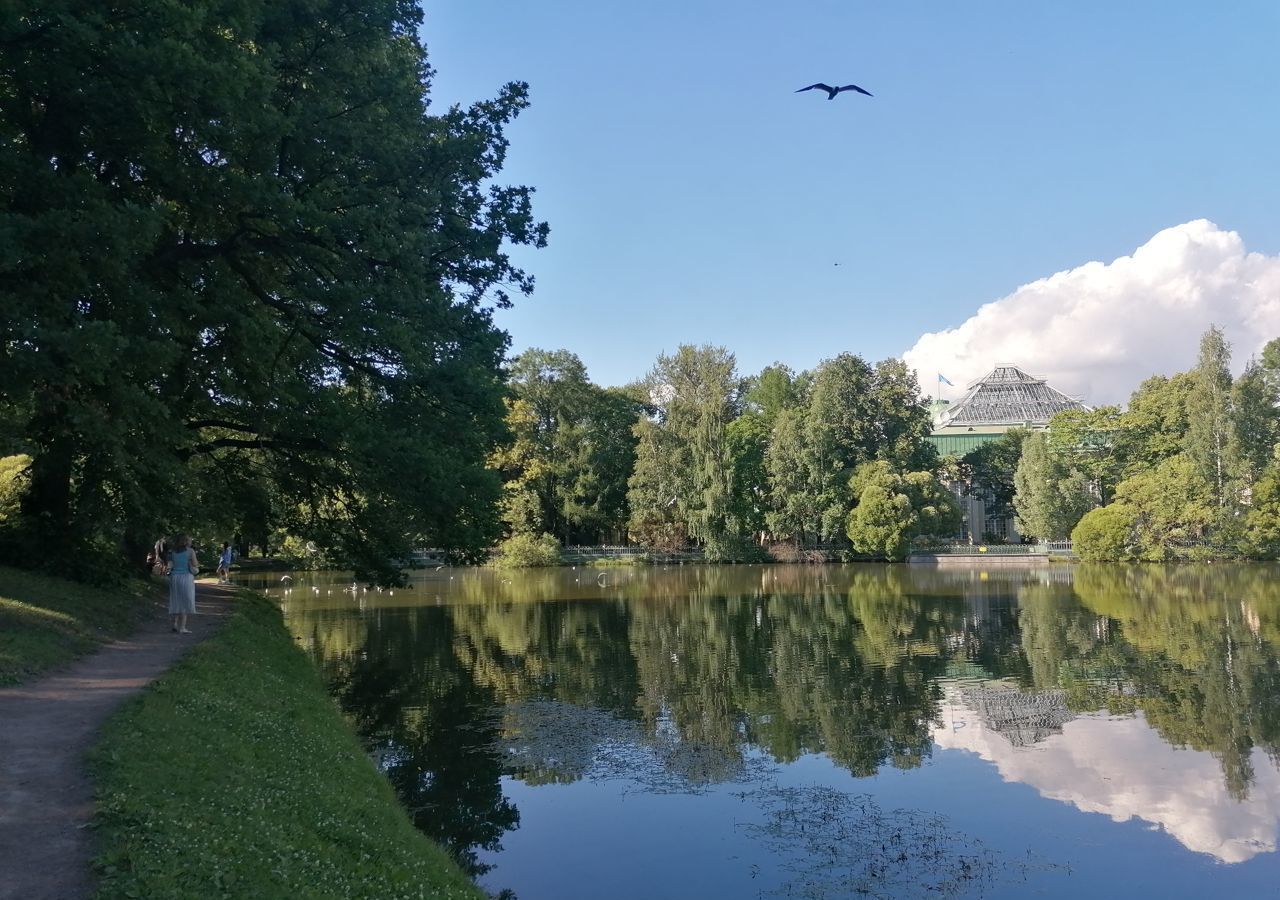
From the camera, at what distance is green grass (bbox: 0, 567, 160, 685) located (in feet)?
39.1

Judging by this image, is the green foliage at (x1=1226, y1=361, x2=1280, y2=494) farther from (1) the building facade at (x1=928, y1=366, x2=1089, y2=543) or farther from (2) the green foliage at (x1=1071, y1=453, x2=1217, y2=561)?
(1) the building facade at (x1=928, y1=366, x2=1089, y2=543)

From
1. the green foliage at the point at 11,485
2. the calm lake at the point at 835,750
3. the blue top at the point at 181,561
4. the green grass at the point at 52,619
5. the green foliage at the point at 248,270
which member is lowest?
the calm lake at the point at 835,750

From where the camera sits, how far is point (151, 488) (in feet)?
54.7

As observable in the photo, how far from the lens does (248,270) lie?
18328mm

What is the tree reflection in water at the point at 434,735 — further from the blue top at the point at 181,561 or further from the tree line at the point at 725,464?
the tree line at the point at 725,464

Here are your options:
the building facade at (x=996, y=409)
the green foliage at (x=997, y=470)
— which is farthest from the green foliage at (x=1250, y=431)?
the building facade at (x=996, y=409)

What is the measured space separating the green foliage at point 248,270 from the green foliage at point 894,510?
50089 mm

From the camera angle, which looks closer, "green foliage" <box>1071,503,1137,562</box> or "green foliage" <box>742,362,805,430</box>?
"green foliage" <box>1071,503,1137,562</box>

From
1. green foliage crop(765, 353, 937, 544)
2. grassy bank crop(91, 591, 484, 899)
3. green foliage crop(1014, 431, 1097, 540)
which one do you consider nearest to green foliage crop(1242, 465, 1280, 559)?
green foliage crop(1014, 431, 1097, 540)

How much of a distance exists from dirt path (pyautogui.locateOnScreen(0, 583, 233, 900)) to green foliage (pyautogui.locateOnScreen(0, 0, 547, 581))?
11.7ft

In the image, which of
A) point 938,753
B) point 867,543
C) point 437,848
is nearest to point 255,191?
point 437,848

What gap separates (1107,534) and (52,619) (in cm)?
6283

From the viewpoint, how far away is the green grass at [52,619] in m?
11.9

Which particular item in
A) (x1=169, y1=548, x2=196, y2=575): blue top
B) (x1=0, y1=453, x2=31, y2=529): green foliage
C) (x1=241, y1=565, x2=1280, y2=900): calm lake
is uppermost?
(x1=0, y1=453, x2=31, y2=529): green foliage
